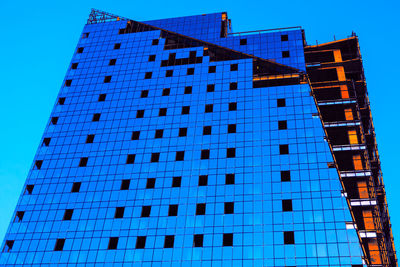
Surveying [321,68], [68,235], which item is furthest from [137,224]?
[321,68]

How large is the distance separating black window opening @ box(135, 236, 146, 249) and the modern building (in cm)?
22

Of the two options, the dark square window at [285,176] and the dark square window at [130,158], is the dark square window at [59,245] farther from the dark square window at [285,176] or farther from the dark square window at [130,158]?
the dark square window at [285,176]

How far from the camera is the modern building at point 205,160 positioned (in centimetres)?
3020

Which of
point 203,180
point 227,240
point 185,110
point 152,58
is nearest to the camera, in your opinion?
point 227,240

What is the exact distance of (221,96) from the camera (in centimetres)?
3819

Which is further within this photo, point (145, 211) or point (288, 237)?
point (145, 211)

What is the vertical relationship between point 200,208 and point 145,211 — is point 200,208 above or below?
above

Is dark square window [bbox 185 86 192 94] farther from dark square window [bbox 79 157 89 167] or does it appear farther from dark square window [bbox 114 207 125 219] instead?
dark square window [bbox 114 207 125 219]

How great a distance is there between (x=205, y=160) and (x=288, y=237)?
8.96 m

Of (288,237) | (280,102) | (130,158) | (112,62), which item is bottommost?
(288,237)

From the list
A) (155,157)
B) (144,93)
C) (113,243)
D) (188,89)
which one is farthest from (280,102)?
(113,243)

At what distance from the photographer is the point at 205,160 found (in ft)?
113

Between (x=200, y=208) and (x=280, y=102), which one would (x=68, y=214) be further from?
(x=280, y=102)

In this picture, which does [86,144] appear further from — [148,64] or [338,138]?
[338,138]
